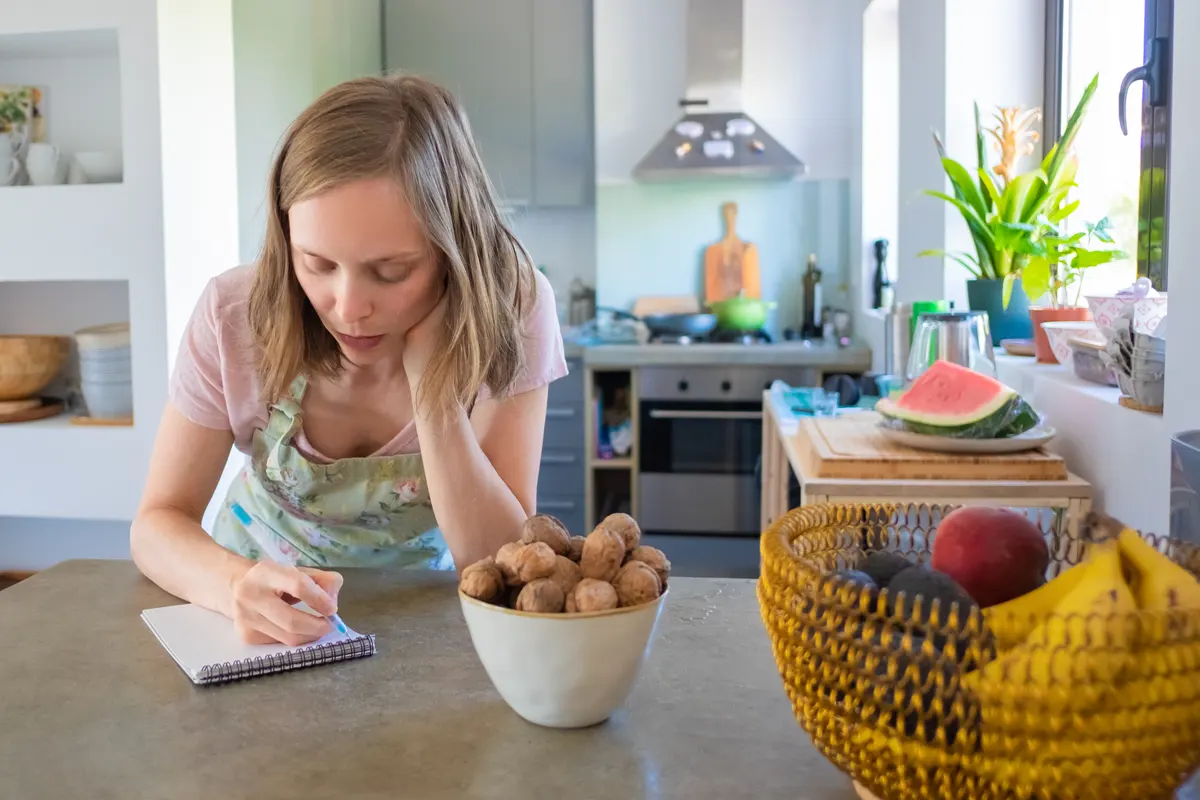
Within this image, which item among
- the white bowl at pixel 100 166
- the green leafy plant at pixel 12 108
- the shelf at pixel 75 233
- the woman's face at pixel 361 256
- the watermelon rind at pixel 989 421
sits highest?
the green leafy plant at pixel 12 108

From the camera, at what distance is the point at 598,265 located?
4559 mm

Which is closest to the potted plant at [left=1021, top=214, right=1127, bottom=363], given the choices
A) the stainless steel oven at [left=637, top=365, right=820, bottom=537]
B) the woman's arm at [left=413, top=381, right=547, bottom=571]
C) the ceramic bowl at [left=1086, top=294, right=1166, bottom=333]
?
the ceramic bowl at [left=1086, top=294, right=1166, bottom=333]

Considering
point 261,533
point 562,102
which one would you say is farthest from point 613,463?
point 261,533

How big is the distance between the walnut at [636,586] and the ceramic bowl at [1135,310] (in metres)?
1.08

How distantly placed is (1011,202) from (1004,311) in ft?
0.92

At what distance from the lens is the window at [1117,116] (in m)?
2.10

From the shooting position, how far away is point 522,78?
4434 mm

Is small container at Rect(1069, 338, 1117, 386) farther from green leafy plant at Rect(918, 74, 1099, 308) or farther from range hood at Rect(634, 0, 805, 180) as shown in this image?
range hood at Rect(634, 0, 805, 180)

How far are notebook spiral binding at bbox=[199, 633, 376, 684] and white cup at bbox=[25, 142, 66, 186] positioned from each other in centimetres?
248

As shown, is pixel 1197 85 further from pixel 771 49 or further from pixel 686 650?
pixel 771 49

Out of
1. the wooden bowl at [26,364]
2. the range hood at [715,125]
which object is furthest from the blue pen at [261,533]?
the range hood at [715,125]

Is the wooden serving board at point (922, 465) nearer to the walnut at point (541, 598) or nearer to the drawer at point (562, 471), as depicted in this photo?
the walnut at point (541, 598)

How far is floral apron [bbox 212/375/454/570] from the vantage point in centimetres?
141

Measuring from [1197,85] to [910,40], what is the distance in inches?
76.1
